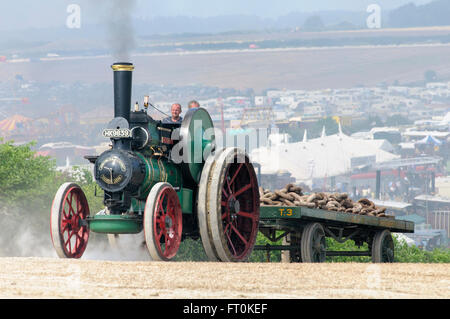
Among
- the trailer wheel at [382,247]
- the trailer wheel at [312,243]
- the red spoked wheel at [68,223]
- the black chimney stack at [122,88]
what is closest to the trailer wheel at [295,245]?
the trailer wheel at [312,243]

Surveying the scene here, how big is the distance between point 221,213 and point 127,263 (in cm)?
229

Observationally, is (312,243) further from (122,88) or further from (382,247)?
(122,88)

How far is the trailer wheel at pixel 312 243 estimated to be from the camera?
52.8ft

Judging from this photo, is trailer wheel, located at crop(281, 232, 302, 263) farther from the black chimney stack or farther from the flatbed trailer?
the black chimney stack

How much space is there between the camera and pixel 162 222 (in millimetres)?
12594

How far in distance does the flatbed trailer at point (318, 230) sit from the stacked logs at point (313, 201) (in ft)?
0.85

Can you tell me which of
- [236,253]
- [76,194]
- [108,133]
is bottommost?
[236,253]

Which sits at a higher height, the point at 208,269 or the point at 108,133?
the point at 108,133

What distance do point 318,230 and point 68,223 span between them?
16.8ft

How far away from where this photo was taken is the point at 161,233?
496 inches

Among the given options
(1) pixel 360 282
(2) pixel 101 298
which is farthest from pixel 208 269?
(2) pixel 101 298
